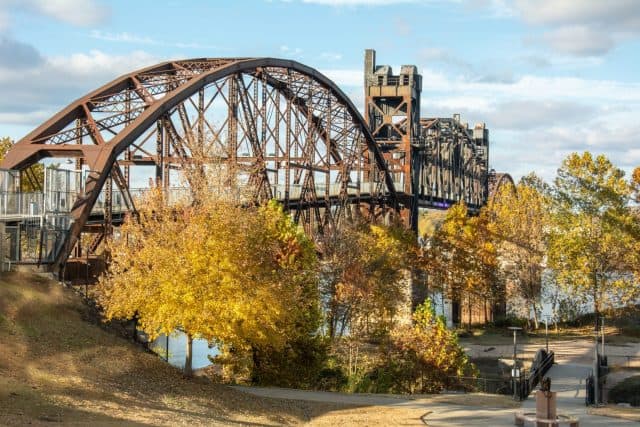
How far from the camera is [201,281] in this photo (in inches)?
1371

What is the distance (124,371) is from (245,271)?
6.83 metres

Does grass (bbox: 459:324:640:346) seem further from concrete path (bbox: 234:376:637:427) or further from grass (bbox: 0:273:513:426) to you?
grass (bbox: 0:273:513:426)

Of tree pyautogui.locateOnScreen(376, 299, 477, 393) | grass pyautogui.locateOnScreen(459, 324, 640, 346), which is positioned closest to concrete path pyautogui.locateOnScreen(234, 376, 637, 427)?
tree pyautogui.locateOnScreen(376, 299, 477, 393)

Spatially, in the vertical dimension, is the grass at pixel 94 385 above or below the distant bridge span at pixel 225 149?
below

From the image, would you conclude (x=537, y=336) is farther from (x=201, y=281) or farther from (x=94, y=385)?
(x=94, y=385)

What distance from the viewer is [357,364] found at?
165 ft

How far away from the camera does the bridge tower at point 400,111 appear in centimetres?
9456

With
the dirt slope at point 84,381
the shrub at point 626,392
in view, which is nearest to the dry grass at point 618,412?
the shrub at point 626,392

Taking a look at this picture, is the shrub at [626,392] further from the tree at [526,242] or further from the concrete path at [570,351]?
the tree at [526,242]

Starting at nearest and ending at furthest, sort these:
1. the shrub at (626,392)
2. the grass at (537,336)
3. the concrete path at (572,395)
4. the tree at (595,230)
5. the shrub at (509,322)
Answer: the concrete path at (572,395)
the shrub at (626,392)
the tree at (595,230)
the grass at (537,336)
the shrub at (509,322)

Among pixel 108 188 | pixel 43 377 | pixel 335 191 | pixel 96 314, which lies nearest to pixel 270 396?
pixel 96 314

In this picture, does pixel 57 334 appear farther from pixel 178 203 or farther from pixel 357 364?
pixel 357 364

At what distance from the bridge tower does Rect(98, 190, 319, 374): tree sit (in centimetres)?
5716

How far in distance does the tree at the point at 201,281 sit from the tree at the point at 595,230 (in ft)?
111
